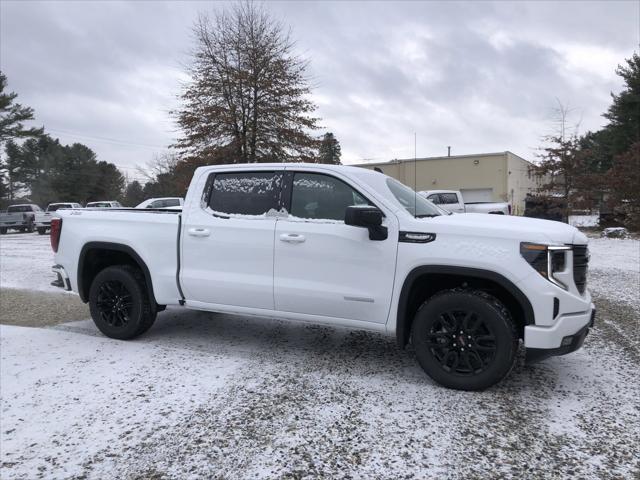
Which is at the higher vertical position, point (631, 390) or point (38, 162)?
point (38, 162)

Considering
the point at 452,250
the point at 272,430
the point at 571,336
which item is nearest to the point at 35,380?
the point at 272,430

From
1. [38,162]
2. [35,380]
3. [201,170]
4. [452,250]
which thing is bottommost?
[35,380]

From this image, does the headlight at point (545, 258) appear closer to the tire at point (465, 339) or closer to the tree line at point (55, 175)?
the tire at point (465, 339)

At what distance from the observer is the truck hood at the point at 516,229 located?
3.45m

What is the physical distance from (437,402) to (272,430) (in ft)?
4.18

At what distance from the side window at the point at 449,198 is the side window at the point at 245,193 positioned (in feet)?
42.3

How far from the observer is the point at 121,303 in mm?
5133

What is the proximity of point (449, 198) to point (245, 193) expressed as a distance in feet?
43.9

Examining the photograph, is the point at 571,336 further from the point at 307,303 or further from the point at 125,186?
the point at 125,186

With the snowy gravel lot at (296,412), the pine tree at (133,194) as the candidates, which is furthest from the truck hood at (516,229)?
the pine tree at (133,194)

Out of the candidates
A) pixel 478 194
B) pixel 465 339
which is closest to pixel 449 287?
pixel 465 339

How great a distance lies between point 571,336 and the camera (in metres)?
3.47

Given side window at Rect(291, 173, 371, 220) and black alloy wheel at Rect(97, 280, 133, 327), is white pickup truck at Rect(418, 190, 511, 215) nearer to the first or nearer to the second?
side window at Rect(291, 173, 371, 220)

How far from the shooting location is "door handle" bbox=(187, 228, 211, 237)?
4600 millimetres
